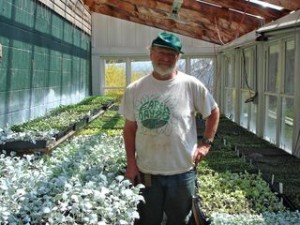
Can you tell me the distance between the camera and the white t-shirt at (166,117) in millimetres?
3135

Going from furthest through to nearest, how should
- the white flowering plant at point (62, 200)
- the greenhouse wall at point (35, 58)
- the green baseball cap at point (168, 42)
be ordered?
the greenhouse wall at point (35, 58)
the green baseball cap at point (168, 42)
the white flowering plant at point (62, 200)

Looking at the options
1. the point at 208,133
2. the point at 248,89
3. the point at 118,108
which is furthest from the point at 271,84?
the point at 208,133

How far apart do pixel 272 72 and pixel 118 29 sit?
7.58 metres

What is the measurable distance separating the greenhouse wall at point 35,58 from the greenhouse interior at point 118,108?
0.08ft

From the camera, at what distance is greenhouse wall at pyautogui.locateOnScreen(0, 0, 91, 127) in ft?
22.6

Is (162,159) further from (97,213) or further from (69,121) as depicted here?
(69,121)

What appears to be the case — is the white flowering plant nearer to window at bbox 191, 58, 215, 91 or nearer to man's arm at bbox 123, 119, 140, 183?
man's arm at bbox 123, 119, 140, 183

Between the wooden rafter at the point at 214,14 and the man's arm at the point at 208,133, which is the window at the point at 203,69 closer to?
the wooden rafter at the point at 214,14

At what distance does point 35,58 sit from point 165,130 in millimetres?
5735

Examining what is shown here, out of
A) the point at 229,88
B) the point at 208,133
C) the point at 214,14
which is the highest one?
the point at 214,14

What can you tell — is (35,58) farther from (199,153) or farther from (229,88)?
(229,88)

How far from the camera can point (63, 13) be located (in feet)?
35.9

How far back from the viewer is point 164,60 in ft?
10.2

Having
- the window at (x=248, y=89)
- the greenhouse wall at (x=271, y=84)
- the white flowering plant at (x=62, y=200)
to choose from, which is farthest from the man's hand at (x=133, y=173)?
the window at (x=248, y=89)
